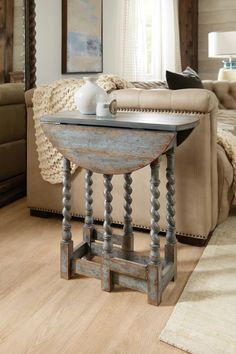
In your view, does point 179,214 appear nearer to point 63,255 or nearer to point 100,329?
point 63,255

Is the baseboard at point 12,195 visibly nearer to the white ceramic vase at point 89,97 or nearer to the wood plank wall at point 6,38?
the wood plank wall at point 6,38

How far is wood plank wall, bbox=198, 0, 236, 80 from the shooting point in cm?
607

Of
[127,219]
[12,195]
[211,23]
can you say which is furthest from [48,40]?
[211,23]

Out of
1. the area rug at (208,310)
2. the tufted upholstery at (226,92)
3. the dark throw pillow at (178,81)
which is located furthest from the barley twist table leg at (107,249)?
the tufted upholstery at (226,92)

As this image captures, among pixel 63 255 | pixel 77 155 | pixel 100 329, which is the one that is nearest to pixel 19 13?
pixel 77 155

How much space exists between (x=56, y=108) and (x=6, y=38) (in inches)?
32.1

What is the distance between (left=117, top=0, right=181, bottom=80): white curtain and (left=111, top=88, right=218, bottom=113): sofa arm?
2.85 m

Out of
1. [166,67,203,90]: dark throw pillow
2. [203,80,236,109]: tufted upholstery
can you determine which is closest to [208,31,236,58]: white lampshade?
[203,80,236,109]: tufted upholstery

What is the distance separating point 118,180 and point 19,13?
1557 millimetres

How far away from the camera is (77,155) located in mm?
1760

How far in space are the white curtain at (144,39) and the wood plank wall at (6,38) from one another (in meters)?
2.14

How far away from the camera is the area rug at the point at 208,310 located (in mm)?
1387

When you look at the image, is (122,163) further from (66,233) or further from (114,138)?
(66,233)

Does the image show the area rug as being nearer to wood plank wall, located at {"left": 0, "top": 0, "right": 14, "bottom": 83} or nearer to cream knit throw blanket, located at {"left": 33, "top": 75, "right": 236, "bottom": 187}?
cream knit throw blanket, located at {"left": 33, "top": 75, "right": 236, "bottom": 187}
